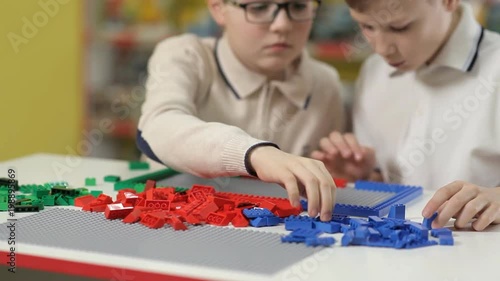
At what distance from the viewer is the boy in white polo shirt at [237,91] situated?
132 cm

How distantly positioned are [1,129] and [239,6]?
1347 mm

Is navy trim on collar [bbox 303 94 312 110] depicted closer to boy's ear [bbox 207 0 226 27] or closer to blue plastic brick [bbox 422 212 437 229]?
boy's ear [bbox 207 0 226 27]

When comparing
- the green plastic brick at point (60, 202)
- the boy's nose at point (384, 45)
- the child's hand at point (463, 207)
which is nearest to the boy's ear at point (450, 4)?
the boy's nose at point (384, 45)

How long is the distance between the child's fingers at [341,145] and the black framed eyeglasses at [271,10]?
0.84ft

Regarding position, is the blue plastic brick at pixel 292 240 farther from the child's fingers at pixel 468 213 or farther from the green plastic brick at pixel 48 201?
the green plastic brick at pixel 48 201

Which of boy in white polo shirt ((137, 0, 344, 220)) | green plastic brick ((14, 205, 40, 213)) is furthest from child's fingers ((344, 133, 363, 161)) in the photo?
green plastic brick ((14, 205, 40, 213))

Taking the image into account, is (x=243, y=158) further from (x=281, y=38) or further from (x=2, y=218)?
(x=281, y=38)

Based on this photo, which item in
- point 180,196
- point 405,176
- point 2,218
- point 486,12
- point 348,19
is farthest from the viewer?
point 348,19

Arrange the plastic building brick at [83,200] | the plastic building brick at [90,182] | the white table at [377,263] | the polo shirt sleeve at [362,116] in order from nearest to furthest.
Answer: the white table at [377,263] → the plastic building brick at [83,200] → the plastic building brick at [90,182] → the polo shirt sleeve at [362,116]

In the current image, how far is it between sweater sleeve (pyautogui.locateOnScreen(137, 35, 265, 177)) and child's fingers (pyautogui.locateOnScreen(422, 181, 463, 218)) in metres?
0.28

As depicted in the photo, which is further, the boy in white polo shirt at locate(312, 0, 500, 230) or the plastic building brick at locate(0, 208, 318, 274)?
the boy in white polo shirt at locate(312, 0, 500, 230)

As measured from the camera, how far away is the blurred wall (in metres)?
2.65

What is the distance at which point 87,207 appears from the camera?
115 centimetres

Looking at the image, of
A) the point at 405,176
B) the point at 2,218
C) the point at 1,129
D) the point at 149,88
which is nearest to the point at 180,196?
the point at 2,218
